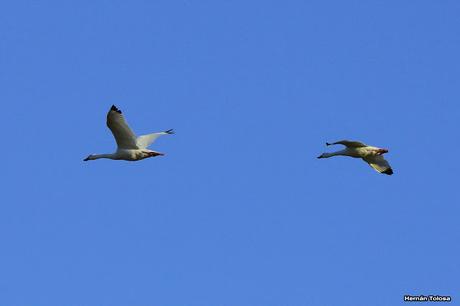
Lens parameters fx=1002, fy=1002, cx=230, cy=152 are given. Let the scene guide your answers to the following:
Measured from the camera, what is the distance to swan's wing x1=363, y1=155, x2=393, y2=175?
38.0 metres

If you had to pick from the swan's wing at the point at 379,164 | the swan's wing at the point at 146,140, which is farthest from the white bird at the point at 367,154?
the swan's wing at the point at 146,140

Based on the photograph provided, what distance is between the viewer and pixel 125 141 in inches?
1363

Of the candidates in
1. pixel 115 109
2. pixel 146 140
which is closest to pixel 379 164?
pixel 146 140

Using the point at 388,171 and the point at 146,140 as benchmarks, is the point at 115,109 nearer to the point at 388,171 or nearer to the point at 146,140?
the point at 146,140

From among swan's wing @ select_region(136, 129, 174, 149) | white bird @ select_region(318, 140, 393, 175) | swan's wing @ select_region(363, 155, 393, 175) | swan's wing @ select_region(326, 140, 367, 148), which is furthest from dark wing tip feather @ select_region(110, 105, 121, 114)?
swan's wing @ select_region(363, 155, 393, 175)

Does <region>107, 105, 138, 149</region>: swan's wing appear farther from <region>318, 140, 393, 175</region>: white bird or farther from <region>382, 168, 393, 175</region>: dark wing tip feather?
<region>382, 168, 393, 175</region>: dark wing tip feather

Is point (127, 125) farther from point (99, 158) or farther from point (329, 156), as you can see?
point (329, 156)

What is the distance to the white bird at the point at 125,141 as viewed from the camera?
109ft

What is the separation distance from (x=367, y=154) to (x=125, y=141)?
908cm

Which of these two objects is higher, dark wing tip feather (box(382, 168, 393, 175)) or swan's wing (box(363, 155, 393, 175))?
swan's wing (box(363, 155, 393, 175))

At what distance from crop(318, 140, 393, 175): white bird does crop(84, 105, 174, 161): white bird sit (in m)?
6.76

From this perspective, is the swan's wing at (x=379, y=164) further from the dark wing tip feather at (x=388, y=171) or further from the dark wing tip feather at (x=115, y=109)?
the dark wing tip feather at (x=115, y=109)

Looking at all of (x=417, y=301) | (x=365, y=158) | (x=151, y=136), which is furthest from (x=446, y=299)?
(x=151, y=136)

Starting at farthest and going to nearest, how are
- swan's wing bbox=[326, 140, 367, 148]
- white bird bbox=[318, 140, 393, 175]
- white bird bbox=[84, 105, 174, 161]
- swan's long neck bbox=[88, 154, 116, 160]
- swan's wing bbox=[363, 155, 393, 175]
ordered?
1. swan's wing bbox=[363, 155, 393, 175]
2. white bird bbox=[318, 140, 393, 175]
3. swan's long neck bbox=[88, 154, 116, 160]
4. swan's wing bbox=[326, 140, 367, 148]
5. white bird bbox=[84, 105, 174, 161]
